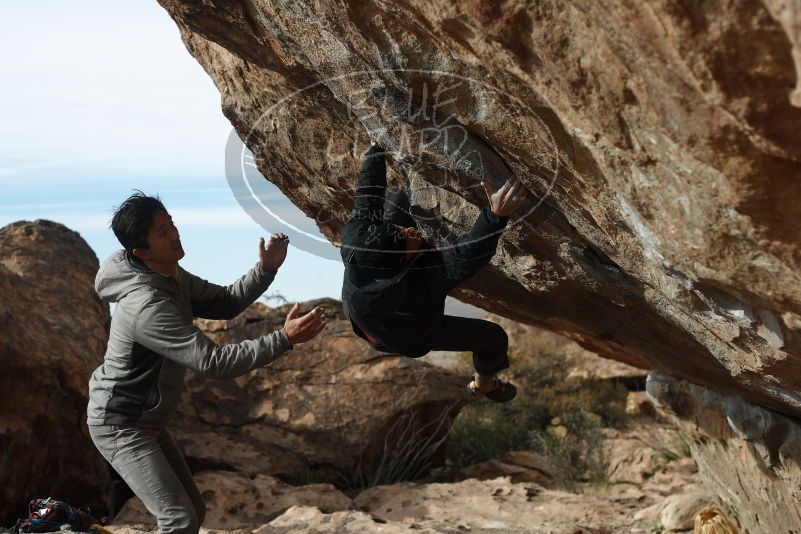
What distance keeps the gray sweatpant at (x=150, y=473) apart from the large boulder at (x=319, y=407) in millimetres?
4654

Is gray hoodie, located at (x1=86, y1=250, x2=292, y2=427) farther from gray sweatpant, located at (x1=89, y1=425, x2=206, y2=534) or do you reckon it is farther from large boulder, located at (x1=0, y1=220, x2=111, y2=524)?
large boulder, located at (x1=0, y1=220, x2=111, y2=524)

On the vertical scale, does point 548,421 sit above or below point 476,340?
below

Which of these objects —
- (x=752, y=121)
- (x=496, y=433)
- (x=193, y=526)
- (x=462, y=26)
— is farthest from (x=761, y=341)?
(x=496, y=433)

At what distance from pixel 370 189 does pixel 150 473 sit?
1.71 metres

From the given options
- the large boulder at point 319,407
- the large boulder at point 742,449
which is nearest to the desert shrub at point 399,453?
the large boulder at point 319,407

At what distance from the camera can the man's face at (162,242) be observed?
14.2 feet

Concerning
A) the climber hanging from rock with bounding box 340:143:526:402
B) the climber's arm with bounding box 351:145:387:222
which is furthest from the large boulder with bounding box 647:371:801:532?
the climber's arm with bounding box 351:145:387:222

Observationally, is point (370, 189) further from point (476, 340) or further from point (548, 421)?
point (548, 421)

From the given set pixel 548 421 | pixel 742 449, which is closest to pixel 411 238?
pixel 742 449

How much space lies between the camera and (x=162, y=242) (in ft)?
14.3

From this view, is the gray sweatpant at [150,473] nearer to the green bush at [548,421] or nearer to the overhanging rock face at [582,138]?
the overhanging rock face at [582,138]

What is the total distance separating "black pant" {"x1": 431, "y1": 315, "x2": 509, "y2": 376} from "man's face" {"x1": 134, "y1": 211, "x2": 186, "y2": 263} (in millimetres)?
1407

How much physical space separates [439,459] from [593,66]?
8232 millimetres

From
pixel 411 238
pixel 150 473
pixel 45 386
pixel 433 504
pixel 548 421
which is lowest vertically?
pixel 548 421
